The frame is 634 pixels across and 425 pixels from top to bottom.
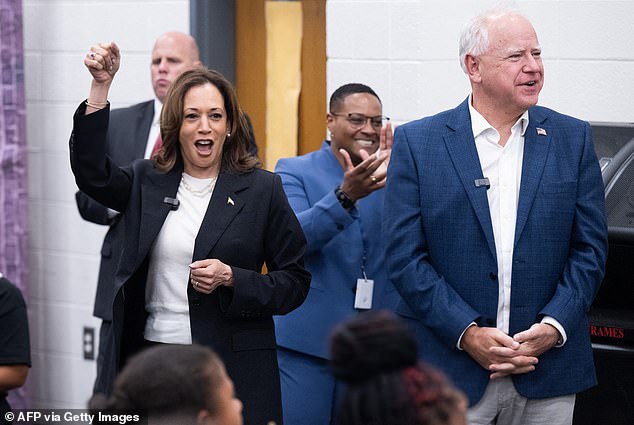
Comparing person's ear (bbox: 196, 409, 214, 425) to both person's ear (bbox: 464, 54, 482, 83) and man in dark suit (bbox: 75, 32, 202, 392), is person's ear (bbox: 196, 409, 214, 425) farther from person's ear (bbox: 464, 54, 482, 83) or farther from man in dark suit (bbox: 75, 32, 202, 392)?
man in dark suit (bbox: 75, 32, 202, 392)

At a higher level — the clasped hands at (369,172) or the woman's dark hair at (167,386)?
the clasped hands at (369,172)

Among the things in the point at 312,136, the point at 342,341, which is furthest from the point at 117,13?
the point at 342,341

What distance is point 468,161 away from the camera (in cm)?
350

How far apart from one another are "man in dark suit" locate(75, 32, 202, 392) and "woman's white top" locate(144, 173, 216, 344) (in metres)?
1.06

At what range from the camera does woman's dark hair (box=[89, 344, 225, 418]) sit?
2.41 metres

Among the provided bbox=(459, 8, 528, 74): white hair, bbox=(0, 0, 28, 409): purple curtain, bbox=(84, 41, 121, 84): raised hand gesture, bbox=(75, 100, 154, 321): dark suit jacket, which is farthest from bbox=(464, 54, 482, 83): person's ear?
bbox=(0, 0, 28, 409): purple curtain

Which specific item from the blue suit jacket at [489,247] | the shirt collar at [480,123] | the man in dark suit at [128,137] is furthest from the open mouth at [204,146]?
the man in dark suit at [128,137]

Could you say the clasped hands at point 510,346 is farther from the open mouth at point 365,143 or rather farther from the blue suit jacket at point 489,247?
the open mouth at point 365,143

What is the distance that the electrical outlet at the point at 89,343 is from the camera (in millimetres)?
6060

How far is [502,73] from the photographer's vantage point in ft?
11.6

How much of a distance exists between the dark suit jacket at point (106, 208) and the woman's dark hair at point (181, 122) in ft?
3.24

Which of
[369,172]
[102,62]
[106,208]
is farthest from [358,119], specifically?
[106,208]

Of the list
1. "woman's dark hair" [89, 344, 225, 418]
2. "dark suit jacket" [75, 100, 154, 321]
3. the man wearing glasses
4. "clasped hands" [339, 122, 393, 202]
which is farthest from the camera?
"dark suit jacket" [75, 100, 154, 321]

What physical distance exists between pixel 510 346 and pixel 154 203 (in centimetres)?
122
